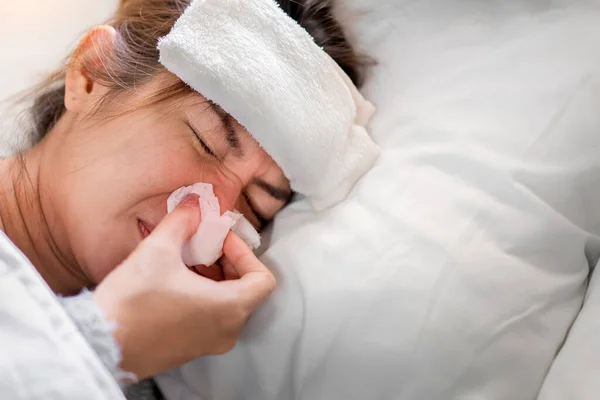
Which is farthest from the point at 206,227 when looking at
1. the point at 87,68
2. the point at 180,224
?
the point at 87,68

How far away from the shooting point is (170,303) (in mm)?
734

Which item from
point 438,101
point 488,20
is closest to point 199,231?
point 438,101

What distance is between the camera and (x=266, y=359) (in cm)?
83

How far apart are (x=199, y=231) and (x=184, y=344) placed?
0.16 meters

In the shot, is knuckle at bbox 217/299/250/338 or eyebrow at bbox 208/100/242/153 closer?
knuckle at bbox 217/299/250/338

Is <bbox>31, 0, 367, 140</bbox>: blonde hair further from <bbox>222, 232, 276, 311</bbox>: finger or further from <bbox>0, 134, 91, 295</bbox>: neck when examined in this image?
<bbox>222, 232, 276, 311</bbox>: finger

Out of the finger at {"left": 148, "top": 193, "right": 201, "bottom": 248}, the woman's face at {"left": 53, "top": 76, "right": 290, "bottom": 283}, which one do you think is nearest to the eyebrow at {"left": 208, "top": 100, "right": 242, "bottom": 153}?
the woman's face at {"left": 53, "top": 76, "right": 290, "bottom": 283}

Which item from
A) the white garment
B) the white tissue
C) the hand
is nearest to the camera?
the white garment

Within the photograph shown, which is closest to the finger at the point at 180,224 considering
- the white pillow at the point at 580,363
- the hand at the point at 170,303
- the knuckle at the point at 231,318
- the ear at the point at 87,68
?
the hand at the point at 170,303

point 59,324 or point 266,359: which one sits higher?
point 59,324

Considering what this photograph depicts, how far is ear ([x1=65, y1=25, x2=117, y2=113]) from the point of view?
0.97m

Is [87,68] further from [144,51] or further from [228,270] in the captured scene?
[228,270]

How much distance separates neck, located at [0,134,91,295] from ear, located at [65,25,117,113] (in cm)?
13

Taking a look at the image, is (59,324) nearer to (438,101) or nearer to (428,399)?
(428,399)
